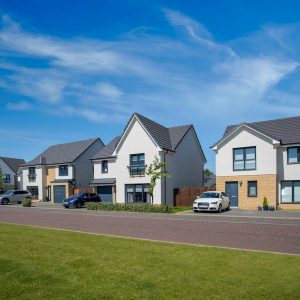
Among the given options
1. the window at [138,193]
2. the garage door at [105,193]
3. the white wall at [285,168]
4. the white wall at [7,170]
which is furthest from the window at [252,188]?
the white wall at [7,170]

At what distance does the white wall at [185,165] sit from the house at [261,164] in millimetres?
5622

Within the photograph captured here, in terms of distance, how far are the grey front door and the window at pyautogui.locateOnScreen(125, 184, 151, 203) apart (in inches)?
317

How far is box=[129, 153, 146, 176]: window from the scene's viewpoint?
36406 millimetres

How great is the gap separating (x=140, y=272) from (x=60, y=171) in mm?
42812

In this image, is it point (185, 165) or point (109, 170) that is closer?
point (185, 165)

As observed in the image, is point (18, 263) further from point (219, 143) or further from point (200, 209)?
point (219, 143)

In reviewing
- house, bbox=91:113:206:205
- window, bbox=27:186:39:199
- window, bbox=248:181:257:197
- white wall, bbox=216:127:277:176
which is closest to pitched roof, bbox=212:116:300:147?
white wall, bbox=216:127:277:176

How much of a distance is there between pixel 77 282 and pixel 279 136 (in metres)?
27.9

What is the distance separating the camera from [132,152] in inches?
1464

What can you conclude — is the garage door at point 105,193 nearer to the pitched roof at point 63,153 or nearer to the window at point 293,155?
the pitched roof at point 63,153

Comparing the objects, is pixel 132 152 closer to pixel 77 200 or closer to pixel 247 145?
pixel 77 200

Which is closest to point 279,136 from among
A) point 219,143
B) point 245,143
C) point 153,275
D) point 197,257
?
point 245,143

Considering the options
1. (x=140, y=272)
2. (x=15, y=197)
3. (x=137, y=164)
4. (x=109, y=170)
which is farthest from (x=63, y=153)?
(x=140, y=272)

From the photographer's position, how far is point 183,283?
7012 mm
